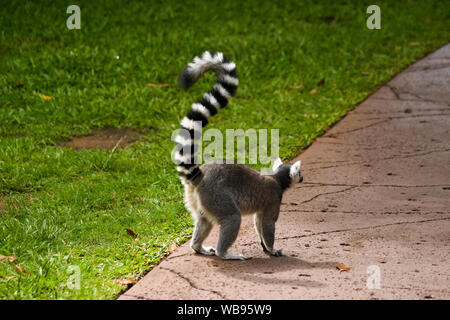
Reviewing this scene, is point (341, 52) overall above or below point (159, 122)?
above

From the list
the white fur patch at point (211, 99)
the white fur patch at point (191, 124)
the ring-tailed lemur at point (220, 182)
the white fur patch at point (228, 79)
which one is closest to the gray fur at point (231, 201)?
the ring-tailed lemur at point (220, 182)

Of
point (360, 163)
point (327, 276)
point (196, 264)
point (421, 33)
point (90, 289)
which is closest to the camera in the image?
point (90, 289)

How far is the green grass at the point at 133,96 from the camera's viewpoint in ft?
15.5

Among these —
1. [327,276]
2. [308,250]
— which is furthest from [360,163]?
[327,276]

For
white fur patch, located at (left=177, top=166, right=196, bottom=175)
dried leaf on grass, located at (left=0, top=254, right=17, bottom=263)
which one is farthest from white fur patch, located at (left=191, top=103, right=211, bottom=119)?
dried leaf on grass, located at (left=0, top=254, right=17, bottom=263)

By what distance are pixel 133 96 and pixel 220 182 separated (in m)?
4.38

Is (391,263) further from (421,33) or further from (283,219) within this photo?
(421,33)

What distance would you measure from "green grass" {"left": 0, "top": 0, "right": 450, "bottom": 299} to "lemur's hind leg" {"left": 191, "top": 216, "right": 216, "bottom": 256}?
26cm

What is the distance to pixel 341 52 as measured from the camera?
10.2 m

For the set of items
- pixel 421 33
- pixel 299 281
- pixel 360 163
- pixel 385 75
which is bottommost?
pixel 299 281

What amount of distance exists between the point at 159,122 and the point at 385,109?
3.03m

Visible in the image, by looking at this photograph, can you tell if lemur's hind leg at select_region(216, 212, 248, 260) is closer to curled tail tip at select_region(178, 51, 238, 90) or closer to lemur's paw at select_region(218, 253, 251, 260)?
lemur's paw at select_region(218, 253, 251, 260)

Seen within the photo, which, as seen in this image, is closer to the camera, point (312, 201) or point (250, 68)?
point (312, 201)

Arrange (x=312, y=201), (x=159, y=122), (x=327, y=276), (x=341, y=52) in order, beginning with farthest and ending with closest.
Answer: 1. (x=341, y=52)
2. (x=159, y=122)
3. (x=312, y=201)
4. (x=327, y=276)
